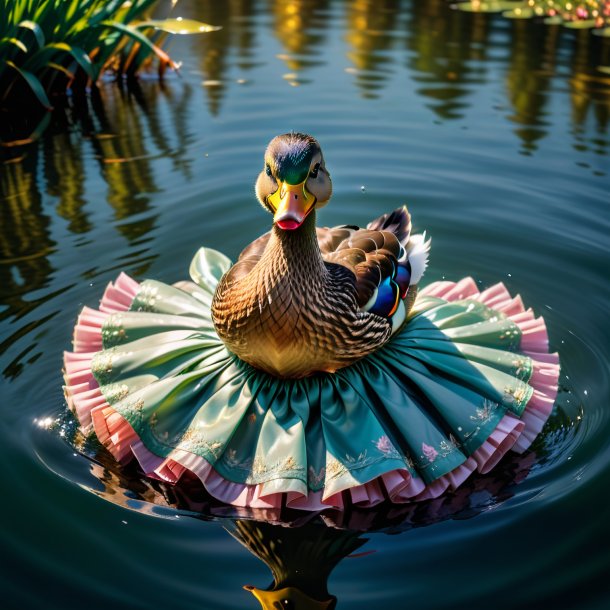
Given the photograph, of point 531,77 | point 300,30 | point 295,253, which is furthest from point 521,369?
point 300,30

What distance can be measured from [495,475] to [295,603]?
98 cm

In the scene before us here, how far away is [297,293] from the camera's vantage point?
3.21 m

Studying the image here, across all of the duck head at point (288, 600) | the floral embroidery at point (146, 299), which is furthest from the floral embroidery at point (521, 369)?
the floral embroidery at point (146, 299)

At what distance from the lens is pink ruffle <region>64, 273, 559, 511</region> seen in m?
3.21

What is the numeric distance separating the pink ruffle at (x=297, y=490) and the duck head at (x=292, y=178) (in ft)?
3.17

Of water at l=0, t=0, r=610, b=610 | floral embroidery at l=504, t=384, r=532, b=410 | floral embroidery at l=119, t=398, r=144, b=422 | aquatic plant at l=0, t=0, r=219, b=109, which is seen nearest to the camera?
water at l=0, t=0, r=610, b=610

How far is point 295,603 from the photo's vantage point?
292 centimetres

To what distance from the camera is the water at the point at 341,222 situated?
302cm

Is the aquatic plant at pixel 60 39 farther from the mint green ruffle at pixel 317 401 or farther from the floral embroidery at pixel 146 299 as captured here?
the mint green ruffle at pixel 317 401

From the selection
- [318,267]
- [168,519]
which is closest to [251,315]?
[318,267]

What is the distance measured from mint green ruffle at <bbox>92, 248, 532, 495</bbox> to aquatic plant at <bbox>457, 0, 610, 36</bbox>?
6.29m

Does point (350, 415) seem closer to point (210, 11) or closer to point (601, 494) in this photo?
point (601, 494)

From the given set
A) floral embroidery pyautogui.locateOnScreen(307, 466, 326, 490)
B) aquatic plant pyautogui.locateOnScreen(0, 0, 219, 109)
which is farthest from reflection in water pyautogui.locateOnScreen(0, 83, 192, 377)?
floral embroidery pyautogui.locateOnScreen(307, 466, 326, 490)

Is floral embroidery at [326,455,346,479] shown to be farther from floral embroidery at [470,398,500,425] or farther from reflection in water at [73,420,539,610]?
floral embroidery at [470,398,500,425]
